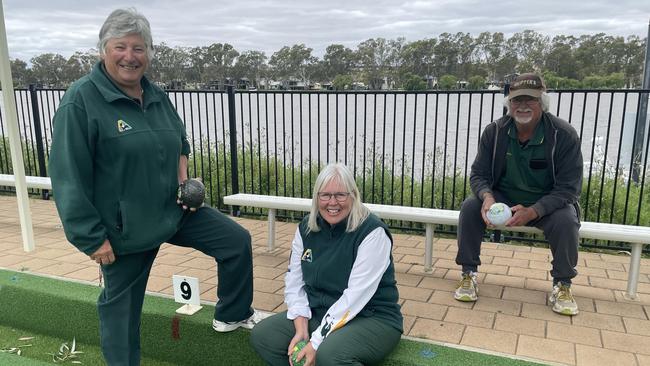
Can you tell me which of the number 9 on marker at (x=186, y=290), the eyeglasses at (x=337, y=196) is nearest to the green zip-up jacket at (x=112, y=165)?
the number 9 on marker at (x=186, y=290)

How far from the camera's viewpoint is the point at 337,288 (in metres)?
2.43

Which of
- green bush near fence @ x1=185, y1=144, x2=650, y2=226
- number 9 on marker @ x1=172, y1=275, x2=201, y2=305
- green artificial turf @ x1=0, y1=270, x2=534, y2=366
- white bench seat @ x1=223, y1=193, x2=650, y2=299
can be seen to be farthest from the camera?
green bush near fence @ x1=185, y1=144, x2=650, y2=226

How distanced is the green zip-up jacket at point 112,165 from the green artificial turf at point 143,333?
2.61 ft

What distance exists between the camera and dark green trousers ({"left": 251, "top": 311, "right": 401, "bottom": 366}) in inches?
85.4

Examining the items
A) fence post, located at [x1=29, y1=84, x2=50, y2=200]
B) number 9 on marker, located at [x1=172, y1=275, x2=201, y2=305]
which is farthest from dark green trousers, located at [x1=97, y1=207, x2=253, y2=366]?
fence post, located at [x1=29, y1=84, x2=50, y2=200]

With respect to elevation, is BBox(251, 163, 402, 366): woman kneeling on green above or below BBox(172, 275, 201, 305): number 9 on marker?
above

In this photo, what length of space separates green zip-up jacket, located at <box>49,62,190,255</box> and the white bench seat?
1.87 m

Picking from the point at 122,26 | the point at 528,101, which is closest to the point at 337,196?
the point at 122,26

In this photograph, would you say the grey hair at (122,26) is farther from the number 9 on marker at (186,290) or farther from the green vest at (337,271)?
the number 9 on marker at (186,290)

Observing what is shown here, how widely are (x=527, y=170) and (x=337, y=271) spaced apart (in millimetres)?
1581

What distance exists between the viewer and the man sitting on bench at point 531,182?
3061 mm

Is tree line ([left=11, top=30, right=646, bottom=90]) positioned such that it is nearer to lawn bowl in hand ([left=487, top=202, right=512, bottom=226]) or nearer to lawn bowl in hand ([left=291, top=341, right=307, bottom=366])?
lawn bowl in hand ([left=487, top=202, right=512, bottom=226])

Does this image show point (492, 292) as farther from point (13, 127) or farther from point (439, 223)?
point (13, 127)

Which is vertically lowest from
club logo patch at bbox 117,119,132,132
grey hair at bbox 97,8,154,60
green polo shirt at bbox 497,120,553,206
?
green polo shirt at bbox 497,120,553,206
